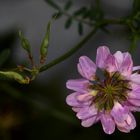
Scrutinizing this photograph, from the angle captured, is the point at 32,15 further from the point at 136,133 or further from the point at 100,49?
the point at 100,49

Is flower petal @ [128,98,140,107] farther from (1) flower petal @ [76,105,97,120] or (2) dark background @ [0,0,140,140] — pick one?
(2) dark background @ [0,0,140,140]

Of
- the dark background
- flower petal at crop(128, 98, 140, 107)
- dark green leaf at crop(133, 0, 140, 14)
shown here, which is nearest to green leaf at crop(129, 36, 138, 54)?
dark green leaf at crop(133, 0, 140, 14)

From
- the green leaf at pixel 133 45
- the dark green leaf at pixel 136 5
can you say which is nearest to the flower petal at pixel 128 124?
the green leaf at pixel 133 45

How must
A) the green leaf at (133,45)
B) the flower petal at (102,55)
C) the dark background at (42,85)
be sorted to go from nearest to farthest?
the flower petal at (102,55)
the green leaf at (133,45)
the dark background at (42,85)

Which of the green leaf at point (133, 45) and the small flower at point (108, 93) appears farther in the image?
the green leaf at point (133, 45)

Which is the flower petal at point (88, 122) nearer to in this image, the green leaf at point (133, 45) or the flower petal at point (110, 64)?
the flower petal at point (110, 64)

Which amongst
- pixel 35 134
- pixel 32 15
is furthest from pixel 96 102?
→ pixel 32 15

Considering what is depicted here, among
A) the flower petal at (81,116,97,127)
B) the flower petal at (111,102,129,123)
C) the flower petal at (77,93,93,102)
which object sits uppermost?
the flower petal at (77,93,93,102)
